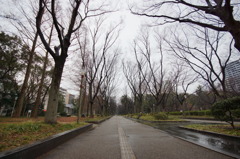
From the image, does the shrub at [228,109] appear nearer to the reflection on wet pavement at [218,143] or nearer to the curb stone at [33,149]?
the reflection on wet pavement at [218,143]

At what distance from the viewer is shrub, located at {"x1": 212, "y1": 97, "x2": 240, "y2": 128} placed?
22.7 feet

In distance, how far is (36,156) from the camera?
3.24 metres

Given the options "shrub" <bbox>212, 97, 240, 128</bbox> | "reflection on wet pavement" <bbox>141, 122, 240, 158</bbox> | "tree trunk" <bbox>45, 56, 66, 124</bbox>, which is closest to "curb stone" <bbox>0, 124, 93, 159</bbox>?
"tree trunk" <bbox>45, 56, 66, 124</bbox>

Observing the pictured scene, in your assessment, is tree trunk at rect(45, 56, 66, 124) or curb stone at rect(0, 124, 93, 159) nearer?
curb stone at rect(0, 124, 93, 159)

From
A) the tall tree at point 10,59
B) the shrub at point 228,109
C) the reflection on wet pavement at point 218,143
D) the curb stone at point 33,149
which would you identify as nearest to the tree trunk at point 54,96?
the curb stone at point 33,149

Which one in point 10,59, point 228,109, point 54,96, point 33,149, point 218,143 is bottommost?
point 218,143

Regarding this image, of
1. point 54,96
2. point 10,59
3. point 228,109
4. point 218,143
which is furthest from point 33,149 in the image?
point 10,59

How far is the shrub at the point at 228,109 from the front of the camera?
272 inches

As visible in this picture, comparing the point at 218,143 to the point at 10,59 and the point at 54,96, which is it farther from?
→ the point at 10,59

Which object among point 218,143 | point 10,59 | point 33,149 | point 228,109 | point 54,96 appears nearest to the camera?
point 33,149

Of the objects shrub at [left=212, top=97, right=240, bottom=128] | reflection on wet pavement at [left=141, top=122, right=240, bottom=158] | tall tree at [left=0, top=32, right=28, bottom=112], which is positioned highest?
tall tree at [left=0, top=32, right=28, bottom=112]

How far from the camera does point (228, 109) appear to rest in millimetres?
7199

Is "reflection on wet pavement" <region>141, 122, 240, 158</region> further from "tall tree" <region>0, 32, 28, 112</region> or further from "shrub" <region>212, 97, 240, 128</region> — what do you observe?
"tall tree" <region>0, 32, 28, 112</region>

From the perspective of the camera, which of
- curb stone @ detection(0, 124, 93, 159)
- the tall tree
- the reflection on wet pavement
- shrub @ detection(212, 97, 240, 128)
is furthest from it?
the tall tree
